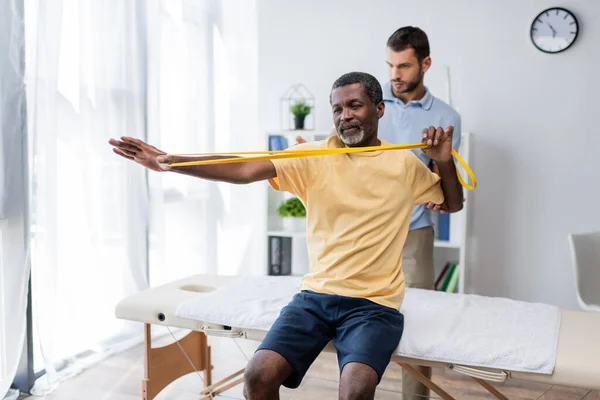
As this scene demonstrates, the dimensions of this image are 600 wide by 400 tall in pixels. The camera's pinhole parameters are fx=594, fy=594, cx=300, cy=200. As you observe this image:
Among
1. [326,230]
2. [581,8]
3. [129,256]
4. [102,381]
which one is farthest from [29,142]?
[581,8]

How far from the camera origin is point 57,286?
2.47m

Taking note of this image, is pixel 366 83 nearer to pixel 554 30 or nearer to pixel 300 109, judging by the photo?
pixel 300 109

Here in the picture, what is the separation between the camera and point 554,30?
303 cm

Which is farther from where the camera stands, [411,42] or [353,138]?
[411,42]

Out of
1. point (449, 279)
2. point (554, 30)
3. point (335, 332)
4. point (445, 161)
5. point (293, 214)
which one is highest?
point (554, 30)

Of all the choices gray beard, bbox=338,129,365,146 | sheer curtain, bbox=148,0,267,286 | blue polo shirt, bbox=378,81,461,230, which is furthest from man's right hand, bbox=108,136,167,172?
sheer curtain, bbox=148,0,267,286

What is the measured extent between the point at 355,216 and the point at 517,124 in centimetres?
186

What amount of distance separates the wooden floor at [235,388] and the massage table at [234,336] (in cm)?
14

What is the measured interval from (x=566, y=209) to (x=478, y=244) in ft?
1.58

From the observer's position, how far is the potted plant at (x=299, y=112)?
333 centimetres

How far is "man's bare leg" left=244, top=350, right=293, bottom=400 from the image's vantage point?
4.69 ft

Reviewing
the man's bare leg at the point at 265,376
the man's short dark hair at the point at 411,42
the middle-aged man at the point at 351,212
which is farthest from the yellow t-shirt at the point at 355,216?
the man's short dark hair at the point at 411,42

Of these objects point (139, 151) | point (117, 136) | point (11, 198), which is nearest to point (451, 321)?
point (139, 151)

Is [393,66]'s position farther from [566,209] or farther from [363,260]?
[566,209]
